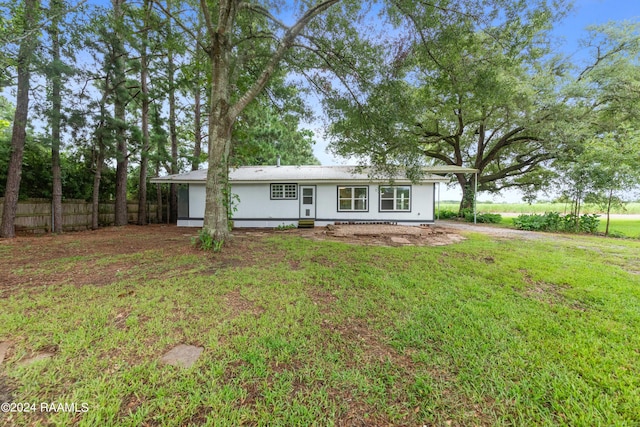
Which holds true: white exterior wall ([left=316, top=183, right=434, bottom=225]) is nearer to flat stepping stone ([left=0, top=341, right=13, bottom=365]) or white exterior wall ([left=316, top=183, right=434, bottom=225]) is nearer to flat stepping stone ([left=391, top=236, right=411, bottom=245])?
flat stepping stone ([left=391, top=236, right=411, bottom=245])

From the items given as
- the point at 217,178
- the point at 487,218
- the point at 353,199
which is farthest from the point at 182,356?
the point at 487,218

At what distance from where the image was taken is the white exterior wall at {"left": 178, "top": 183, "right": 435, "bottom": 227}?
11.8 metres

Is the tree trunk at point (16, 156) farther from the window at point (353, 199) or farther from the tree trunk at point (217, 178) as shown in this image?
the window at point (353, 199)

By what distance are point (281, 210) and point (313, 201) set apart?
165cm

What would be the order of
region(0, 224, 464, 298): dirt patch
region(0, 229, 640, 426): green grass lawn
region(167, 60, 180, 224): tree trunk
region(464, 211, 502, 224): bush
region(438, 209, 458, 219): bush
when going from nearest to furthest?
region(0, 229, 640, 426): green grass lawn < region(0, 224, 464, 298): dirt patch < region(167, 60, 180, 224): tree trunk < region(464, 211, 502, 224): bush < region(438, 209, 458, 219): bush

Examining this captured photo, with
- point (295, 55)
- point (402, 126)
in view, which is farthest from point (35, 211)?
point (402, 126)

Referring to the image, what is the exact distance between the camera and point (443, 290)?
3.71 meters

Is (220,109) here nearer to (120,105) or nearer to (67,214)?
(120,105)

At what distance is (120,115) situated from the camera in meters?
9.90

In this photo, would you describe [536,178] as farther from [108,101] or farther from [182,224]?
[108,101]

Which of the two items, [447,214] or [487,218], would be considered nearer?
[487,218]

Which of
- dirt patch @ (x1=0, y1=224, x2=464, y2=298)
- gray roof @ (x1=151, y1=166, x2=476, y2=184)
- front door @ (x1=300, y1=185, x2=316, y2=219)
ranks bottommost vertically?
dirt patch @ (x1=0, y1=224, x2=464, y2=298)

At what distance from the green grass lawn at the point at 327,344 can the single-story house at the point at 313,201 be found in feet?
24.0

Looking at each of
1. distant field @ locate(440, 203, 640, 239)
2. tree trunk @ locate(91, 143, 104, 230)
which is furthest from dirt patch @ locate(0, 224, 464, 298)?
distant field @ locate(440, 203, 640, 239)
